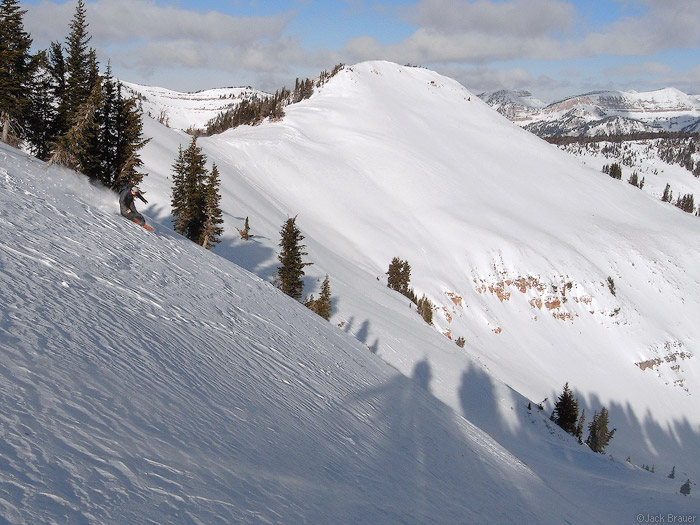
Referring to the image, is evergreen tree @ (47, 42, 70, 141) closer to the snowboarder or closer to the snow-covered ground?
the snow-covered ground

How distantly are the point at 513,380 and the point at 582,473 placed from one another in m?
31.8

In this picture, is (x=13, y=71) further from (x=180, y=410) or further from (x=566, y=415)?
(x=566, y=415)

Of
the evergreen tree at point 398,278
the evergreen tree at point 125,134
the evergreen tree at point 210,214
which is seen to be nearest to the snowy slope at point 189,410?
A: the evergreen tree at point 125,134

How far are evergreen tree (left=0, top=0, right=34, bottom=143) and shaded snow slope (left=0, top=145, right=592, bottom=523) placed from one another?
13.8 m

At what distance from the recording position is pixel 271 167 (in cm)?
7256

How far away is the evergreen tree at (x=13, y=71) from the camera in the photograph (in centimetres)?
2489

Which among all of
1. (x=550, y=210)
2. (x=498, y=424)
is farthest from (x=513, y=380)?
(x=550, y=210)

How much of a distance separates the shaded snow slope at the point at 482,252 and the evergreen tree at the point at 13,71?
35.0 ft

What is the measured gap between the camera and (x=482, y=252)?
249 ft

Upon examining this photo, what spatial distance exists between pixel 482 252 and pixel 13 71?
65.7 m

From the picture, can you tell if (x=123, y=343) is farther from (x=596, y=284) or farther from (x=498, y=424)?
(x=596, y=284)

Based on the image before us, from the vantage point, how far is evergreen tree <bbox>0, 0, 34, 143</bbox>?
81.7 feet

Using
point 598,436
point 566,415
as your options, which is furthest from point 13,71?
point 598,436

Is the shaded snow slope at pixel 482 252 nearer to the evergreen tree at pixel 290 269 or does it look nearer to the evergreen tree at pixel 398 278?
the evergreen tree at pixel 398 278
